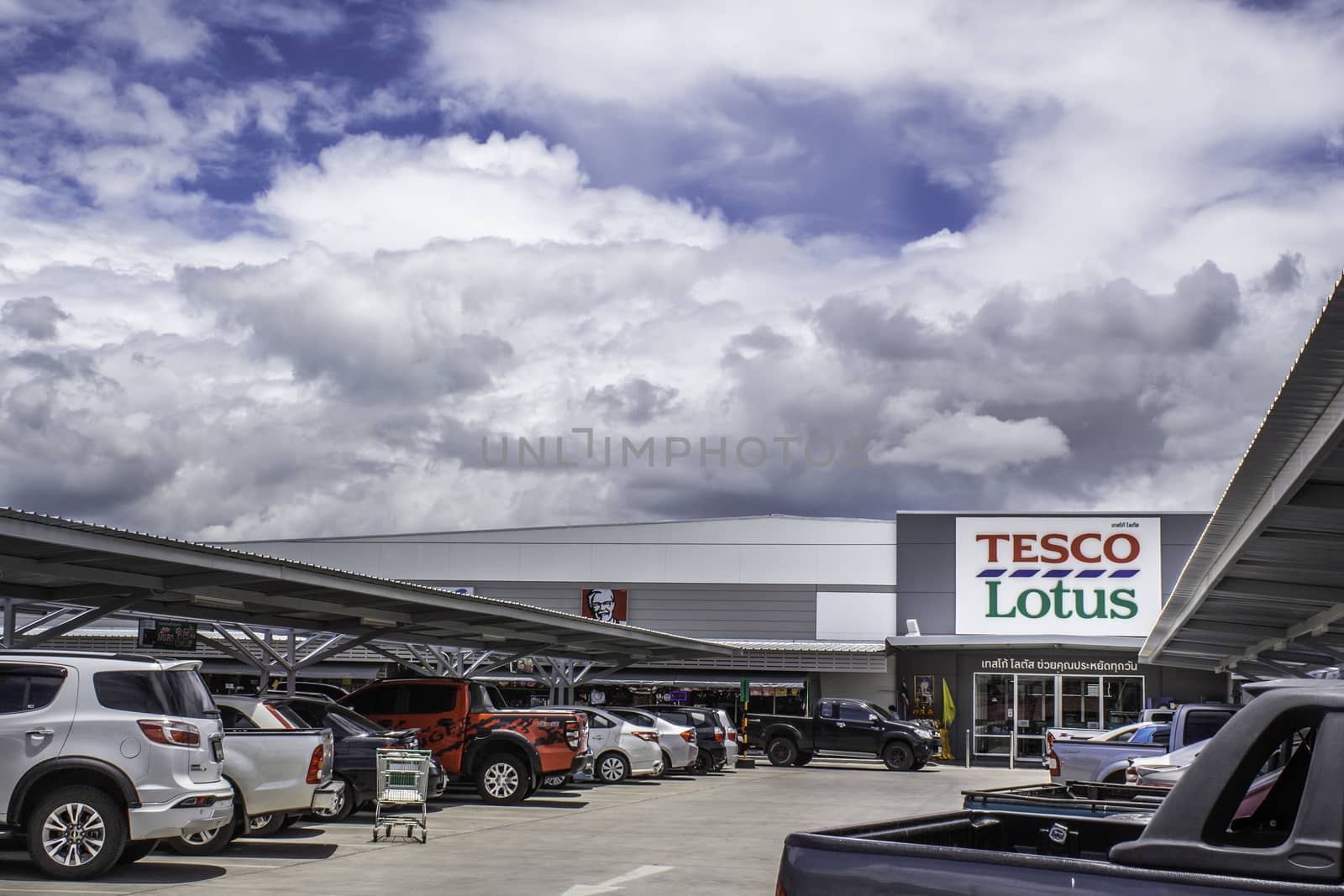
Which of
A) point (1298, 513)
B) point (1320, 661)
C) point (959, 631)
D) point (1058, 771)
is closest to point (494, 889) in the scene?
point (1298, 513)

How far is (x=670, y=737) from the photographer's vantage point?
30.0 m

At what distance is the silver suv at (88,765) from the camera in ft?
37.6

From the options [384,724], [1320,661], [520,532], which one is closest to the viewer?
[384,724]

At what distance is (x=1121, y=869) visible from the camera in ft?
13.1

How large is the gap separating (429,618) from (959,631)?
82.6ft

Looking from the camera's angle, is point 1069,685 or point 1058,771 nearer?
point 1058,771

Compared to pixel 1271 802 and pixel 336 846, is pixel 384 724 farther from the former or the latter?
pixel 1271 802

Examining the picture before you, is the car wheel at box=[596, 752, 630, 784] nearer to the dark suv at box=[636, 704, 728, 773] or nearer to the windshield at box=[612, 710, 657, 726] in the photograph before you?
the windshield at box=[612, 710, 657, 726]

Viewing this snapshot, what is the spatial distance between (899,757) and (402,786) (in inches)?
937

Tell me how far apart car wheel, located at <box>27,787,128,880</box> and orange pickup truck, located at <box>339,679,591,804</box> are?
9229mm

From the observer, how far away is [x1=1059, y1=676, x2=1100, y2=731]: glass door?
147 ft

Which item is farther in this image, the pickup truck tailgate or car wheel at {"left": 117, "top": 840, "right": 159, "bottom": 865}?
the pickup truck tailgate

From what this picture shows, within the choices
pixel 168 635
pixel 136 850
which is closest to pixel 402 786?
pixel 136 850

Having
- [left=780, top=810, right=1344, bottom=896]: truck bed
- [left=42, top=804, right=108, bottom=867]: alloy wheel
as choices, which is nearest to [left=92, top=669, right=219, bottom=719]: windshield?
[left=42, top=804, right=108, bottom=867]: alloy wheel
